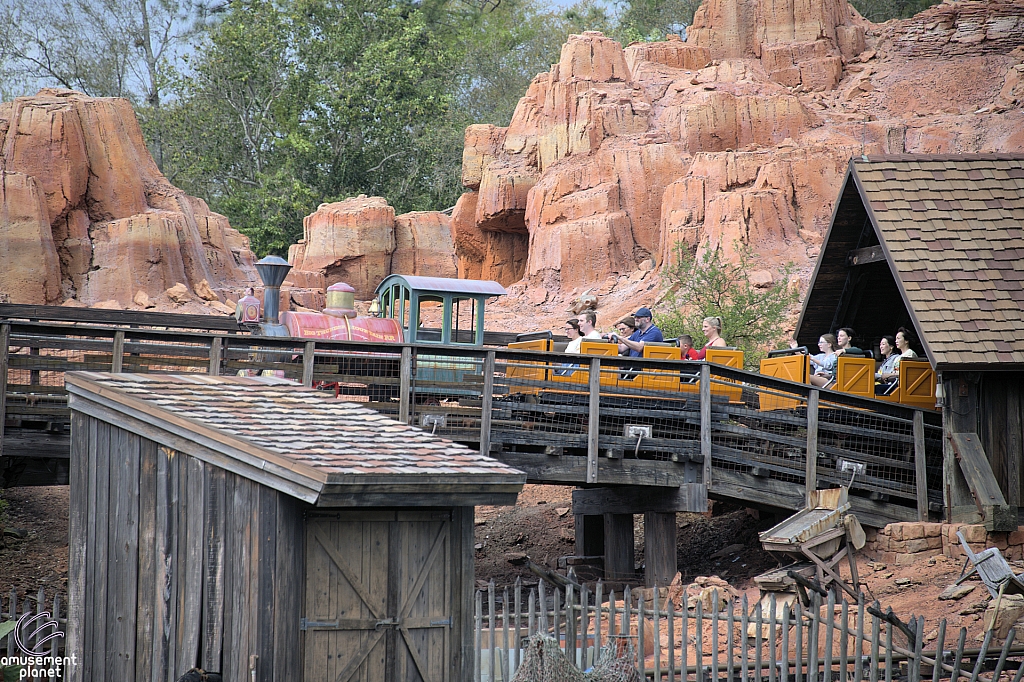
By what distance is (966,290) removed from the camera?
478 inches

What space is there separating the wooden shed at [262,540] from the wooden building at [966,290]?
22.9 feet

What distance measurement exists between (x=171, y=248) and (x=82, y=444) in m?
20.6

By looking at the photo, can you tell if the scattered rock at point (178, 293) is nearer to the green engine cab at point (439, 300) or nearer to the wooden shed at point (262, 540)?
the green engine cab at point (439, 300)

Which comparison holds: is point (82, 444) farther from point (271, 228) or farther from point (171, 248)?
point (271, 228)

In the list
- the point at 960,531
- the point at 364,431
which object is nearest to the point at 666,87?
the point at 960,531

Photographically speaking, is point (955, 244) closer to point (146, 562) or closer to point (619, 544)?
point (619, 544)

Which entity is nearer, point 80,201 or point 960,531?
point 960,531

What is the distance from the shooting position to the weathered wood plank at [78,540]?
7.33 m

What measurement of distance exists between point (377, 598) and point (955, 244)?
891 cm

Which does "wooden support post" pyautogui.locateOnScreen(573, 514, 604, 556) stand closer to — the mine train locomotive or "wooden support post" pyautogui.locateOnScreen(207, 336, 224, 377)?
the mine train locomotive

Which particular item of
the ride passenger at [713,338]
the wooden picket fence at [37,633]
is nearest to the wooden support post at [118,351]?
the wooden picket fence at [37,633]

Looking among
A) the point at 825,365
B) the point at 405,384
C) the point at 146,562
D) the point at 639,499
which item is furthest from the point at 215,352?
the point at 825,365

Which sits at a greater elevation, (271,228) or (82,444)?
(271,228)

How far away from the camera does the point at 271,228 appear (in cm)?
3819
